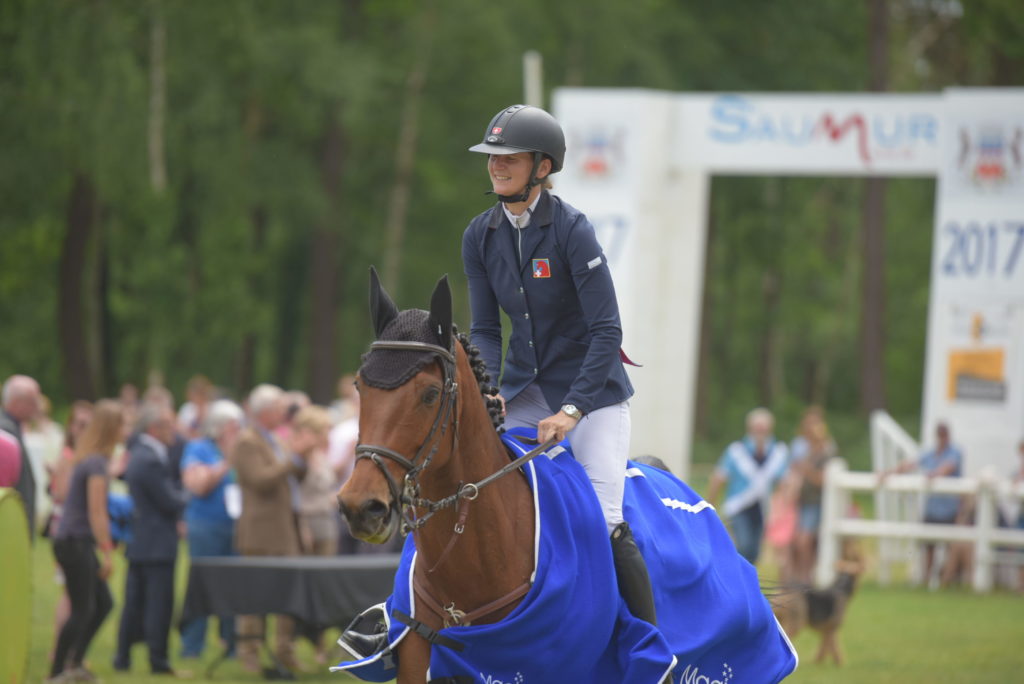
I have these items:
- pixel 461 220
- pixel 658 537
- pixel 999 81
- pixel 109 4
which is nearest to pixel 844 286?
pixel 461 220

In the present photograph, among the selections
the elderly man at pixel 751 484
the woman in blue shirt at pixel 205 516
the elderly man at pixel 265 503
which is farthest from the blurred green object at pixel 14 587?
the elderly man at pixel 751 484

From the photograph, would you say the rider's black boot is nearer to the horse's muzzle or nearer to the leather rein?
the leather rein

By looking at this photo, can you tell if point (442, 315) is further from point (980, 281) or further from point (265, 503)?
point (980, 281)

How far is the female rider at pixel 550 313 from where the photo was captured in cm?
612

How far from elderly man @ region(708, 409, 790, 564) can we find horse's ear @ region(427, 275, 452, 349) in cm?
1152

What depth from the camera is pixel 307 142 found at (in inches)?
1519

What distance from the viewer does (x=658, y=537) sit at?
6695mm

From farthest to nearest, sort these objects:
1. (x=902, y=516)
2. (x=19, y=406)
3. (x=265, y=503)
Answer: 1. (x=902, y=516)
2. (x=265, y=503)
3. (x=19, y=406)

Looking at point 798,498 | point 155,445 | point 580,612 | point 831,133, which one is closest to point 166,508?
point 155,445

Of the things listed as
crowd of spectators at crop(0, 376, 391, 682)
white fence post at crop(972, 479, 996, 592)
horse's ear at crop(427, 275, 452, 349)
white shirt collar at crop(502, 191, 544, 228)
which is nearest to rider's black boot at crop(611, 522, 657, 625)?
horse's ear at crop(427, 275, 452, 349)

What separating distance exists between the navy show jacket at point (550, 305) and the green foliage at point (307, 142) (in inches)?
789

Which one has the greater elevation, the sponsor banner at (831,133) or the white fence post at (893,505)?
the sponsor banner at (831,133)

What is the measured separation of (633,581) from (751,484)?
11030mm

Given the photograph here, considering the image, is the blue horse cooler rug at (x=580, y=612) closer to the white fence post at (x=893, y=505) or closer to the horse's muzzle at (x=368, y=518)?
the horse's muzzle at (x=368, y=518)
